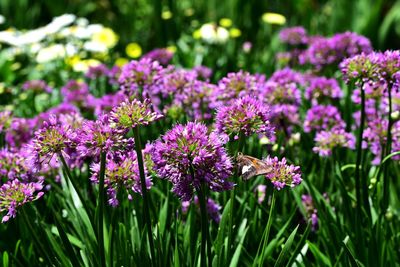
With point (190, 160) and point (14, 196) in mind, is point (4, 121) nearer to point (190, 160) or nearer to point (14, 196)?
point (14, 196)

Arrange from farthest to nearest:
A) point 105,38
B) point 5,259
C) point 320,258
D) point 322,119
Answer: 1. point 105,38
2. point 322,119
3. point 320,258
4. point 5,259

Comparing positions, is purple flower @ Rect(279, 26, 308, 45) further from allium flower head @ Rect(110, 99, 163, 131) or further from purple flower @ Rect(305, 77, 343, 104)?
allium flower head @ Rect(110, 99, 163, 131)

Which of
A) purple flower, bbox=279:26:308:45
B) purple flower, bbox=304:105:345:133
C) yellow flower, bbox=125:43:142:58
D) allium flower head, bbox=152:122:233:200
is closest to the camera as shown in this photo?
allium flower head, bbox=152:122:233:200

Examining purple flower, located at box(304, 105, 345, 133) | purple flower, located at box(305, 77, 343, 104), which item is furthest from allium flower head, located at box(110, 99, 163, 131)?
purple flower, located at box(305, 77, 343, 104)

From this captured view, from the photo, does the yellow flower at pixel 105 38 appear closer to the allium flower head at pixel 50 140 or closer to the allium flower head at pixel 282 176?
the allium flower head at pixel 50 140

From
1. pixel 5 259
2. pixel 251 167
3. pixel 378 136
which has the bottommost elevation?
pixel 5 259

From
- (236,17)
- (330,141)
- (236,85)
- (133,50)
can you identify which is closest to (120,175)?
(236,85)
